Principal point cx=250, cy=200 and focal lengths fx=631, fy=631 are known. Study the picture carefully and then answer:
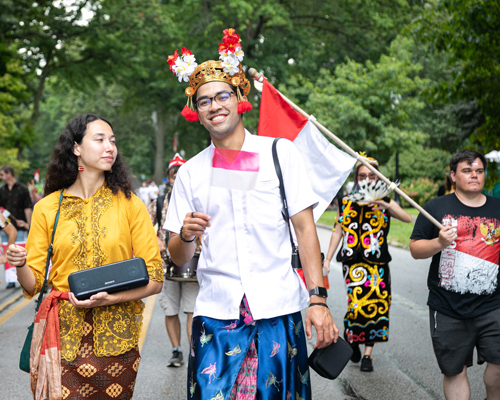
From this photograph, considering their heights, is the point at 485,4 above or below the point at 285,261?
above

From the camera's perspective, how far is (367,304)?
630 cm

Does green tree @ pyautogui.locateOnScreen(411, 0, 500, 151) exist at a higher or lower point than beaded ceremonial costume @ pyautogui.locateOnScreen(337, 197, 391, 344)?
higher

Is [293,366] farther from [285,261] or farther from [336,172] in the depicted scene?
[336,172]

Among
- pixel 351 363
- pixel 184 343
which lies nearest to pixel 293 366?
pixel 351 363

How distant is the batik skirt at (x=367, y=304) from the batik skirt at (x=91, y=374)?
3422 millimetres

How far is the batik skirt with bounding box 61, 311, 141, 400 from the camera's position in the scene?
3.20 metres

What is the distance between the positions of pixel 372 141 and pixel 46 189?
90.2ft

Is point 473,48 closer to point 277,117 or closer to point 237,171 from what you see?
point 277,117

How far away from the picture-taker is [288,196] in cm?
294

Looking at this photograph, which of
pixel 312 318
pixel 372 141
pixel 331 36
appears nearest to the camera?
pixel 312 318

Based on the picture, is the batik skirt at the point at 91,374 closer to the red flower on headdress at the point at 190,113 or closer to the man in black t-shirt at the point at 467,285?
the red flower on headdress at the point at 190,113

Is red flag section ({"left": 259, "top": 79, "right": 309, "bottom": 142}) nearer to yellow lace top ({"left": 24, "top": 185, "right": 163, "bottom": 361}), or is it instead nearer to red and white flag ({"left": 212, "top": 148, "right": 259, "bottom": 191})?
yellow lace top ({"left": 24, "top": 185, "right": 163, "bottom": 361})

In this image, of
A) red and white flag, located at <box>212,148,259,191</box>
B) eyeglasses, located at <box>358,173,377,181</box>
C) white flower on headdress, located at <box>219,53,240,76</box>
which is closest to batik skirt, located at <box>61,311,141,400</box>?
red and white flag, located at <box>212,148,259,191</box>

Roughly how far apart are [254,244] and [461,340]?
2.09 m
